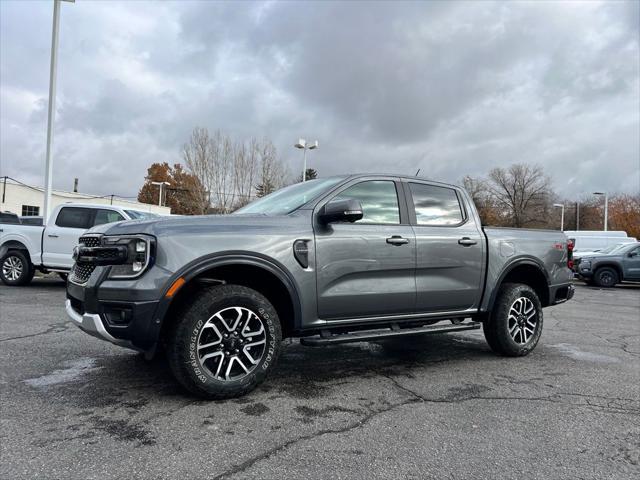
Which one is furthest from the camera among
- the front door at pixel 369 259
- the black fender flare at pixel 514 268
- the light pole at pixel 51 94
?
the light pole at pixel 51 94

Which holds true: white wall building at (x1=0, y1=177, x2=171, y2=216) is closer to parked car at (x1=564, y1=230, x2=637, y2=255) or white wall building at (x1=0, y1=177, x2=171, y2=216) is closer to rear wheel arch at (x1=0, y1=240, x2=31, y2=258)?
rear wheel arch at (x1=0, y1=240, x2=31, y2=258)

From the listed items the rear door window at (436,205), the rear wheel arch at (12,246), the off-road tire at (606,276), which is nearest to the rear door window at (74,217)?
the rear wheel arch at (12,246)

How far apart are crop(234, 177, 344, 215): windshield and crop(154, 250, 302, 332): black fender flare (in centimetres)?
62

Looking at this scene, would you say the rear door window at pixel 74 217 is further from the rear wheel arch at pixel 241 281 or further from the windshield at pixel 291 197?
the rear wheel arch at pixel 241 281

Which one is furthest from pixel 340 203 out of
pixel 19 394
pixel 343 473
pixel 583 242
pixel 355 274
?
pixel 583 242

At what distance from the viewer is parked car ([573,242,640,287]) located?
57.5 feet

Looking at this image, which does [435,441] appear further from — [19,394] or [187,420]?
[19,394]

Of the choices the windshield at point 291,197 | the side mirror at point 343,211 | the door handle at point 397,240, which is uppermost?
the windshield at point 291,197

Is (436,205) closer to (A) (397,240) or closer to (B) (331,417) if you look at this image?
(A) (397,240)

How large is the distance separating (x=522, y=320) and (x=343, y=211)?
2792 millimetres

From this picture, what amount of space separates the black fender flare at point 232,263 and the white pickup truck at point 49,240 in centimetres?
788

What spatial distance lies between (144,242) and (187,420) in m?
1.26

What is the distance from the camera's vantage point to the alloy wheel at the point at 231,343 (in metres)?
3.53

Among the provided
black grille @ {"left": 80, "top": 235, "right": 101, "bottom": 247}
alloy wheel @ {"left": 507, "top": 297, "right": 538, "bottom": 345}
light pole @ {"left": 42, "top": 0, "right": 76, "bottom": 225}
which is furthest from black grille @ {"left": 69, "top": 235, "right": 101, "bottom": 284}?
light pole @ {"left": 42, "top": 0, "right": 76, "bottom": 225}
